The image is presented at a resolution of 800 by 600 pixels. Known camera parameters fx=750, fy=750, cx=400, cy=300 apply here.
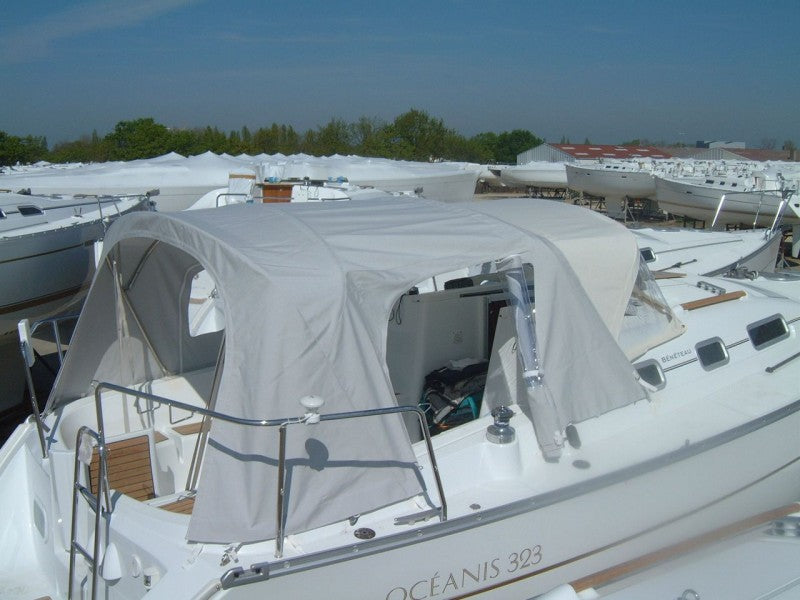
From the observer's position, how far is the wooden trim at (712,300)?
5.43 metres

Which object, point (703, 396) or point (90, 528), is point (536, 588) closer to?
point (703, 396)

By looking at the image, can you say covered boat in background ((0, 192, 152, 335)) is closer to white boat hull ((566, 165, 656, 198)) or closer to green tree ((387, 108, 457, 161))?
white boat hull ((566, 165, 656, 198))

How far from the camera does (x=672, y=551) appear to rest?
4305 millimetres

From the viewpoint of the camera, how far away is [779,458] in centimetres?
490

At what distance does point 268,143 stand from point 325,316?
1834 inches

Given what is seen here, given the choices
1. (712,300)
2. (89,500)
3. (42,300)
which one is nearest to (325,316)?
(89,500)

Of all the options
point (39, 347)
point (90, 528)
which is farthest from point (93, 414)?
point (39, 347)

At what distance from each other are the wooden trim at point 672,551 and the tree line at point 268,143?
125 ft

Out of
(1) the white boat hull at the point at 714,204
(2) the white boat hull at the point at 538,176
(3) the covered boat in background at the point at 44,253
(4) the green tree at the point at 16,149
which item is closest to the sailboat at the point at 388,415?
(3) the covered boat in background at the point at 44,253

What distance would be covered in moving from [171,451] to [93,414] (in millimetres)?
542

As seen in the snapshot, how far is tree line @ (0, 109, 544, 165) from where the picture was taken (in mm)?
41375

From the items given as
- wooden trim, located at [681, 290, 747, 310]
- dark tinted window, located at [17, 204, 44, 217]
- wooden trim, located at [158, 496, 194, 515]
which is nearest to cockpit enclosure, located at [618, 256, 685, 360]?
wooden trim, located at [681, 290, 747, 310]

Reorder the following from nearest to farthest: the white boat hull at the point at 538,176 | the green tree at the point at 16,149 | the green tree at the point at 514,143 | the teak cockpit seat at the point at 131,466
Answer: the teak cockpit seat at the point at 131,466, the white boat hull at the point at 538,176, the green tree at the point at 16,149, the green tree at the point at 514,143

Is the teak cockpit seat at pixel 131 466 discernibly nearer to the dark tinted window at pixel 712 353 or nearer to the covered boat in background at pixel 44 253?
the dark tinted window at pixel 712 353
